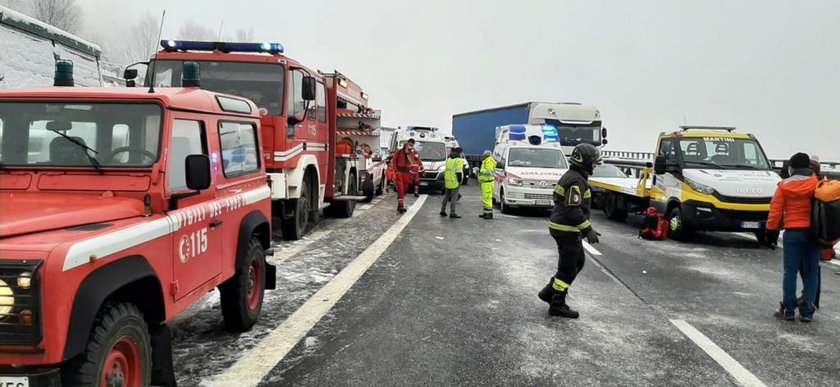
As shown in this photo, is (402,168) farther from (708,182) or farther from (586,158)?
(586,158)

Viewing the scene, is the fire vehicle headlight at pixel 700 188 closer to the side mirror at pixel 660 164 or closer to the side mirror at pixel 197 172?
the side mirror at pixel 660 164

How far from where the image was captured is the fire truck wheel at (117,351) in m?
2.86

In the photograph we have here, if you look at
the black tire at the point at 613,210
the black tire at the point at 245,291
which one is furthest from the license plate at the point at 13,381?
the black tire at the point at 613,210

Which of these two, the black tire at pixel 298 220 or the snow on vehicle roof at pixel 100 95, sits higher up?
the snow on vehicle roof at pixel 100 95

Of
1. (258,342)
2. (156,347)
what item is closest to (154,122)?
(156,347)

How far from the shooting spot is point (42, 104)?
150 inches

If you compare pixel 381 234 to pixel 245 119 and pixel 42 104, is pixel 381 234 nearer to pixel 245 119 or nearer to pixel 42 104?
pixel 245 119

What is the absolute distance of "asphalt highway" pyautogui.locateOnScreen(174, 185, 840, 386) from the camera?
4.58 metres

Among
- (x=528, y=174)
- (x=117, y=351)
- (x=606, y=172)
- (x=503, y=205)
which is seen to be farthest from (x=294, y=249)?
(x=606, y=172)

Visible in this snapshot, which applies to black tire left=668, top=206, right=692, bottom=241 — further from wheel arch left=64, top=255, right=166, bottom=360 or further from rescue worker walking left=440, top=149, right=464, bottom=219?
wheel arch left=64, top=255, right=166, bottom=360

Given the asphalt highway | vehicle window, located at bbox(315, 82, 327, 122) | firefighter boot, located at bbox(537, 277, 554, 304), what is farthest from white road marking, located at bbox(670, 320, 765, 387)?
vehicle window, located at bbox(315, 82, 327, 122)

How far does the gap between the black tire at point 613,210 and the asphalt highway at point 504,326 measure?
16.2 ft

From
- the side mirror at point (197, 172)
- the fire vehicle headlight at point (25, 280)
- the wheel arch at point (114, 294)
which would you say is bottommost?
the wheel arch at point (114, 294)

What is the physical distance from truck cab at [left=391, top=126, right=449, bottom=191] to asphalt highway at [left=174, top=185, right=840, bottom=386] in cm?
1099
